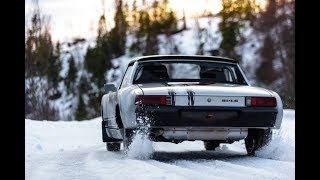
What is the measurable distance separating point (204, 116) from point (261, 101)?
720 mm

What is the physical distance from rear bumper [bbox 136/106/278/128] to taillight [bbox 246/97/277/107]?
0.05 metres

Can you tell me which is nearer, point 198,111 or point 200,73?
point 198,111

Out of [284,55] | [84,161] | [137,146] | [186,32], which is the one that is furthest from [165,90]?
[186,32]

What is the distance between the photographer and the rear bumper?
6430mm

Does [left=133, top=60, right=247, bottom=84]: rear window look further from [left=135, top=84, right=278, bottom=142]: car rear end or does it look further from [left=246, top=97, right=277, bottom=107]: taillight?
[left=246, top=97, right=277, bottom=107]: taillight

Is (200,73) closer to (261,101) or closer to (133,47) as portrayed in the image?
(261,101)

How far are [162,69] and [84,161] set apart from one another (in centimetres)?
164

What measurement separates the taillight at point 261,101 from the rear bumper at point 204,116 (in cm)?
5

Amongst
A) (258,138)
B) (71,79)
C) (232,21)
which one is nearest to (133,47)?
(71,79)

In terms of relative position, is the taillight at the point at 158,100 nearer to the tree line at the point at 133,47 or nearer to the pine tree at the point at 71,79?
the tree line at the point at 133,47

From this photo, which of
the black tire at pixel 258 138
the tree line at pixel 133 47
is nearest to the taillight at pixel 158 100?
the black tire at pixel 258 138

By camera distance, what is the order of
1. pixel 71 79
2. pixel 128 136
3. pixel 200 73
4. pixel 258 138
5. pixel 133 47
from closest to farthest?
pixel 128 136 → pixel 258 138 → pixel 200 73 → pixel 133 47 → pixel 71 79

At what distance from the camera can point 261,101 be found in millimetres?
6684
